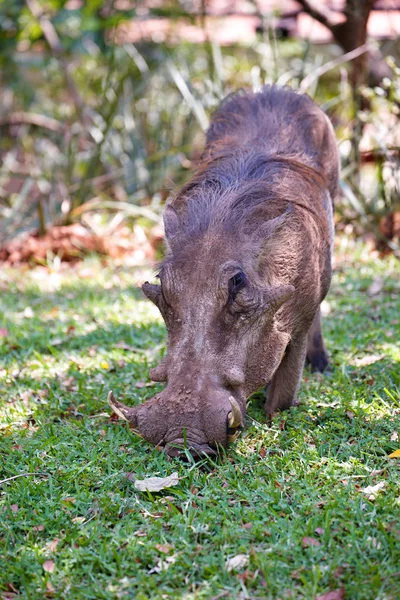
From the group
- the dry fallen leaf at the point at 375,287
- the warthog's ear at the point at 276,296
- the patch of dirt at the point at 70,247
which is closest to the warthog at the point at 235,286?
the warthog's ear at the point at 276,296

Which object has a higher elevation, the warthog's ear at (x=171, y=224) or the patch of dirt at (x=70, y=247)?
the warthog's ear at (x=171, y=224)

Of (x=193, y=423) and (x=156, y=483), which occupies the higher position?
(x=193, y=423)

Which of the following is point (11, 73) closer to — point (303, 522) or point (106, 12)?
point (106, 12)

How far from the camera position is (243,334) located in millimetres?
3035

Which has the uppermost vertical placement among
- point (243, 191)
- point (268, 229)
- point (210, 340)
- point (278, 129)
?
point (278, 129)

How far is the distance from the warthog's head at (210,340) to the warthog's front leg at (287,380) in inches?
11.9

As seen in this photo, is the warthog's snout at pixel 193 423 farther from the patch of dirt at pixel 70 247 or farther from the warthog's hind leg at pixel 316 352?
the patch of dirt at pixel 70 247

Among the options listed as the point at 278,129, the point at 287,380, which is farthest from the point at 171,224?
the point at 278,129

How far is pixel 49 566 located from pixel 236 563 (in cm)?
56

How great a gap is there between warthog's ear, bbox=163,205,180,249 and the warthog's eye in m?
0.36

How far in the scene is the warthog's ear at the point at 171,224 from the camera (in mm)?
3285

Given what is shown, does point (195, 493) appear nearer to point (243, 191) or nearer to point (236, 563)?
point (236, 563)

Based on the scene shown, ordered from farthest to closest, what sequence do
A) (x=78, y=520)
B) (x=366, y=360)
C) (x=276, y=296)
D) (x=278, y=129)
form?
(x=366, y=360) → (x=278, y=129) → (x=276, y=296) → (x=78, y=520)

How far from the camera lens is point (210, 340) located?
2953 millimetres
